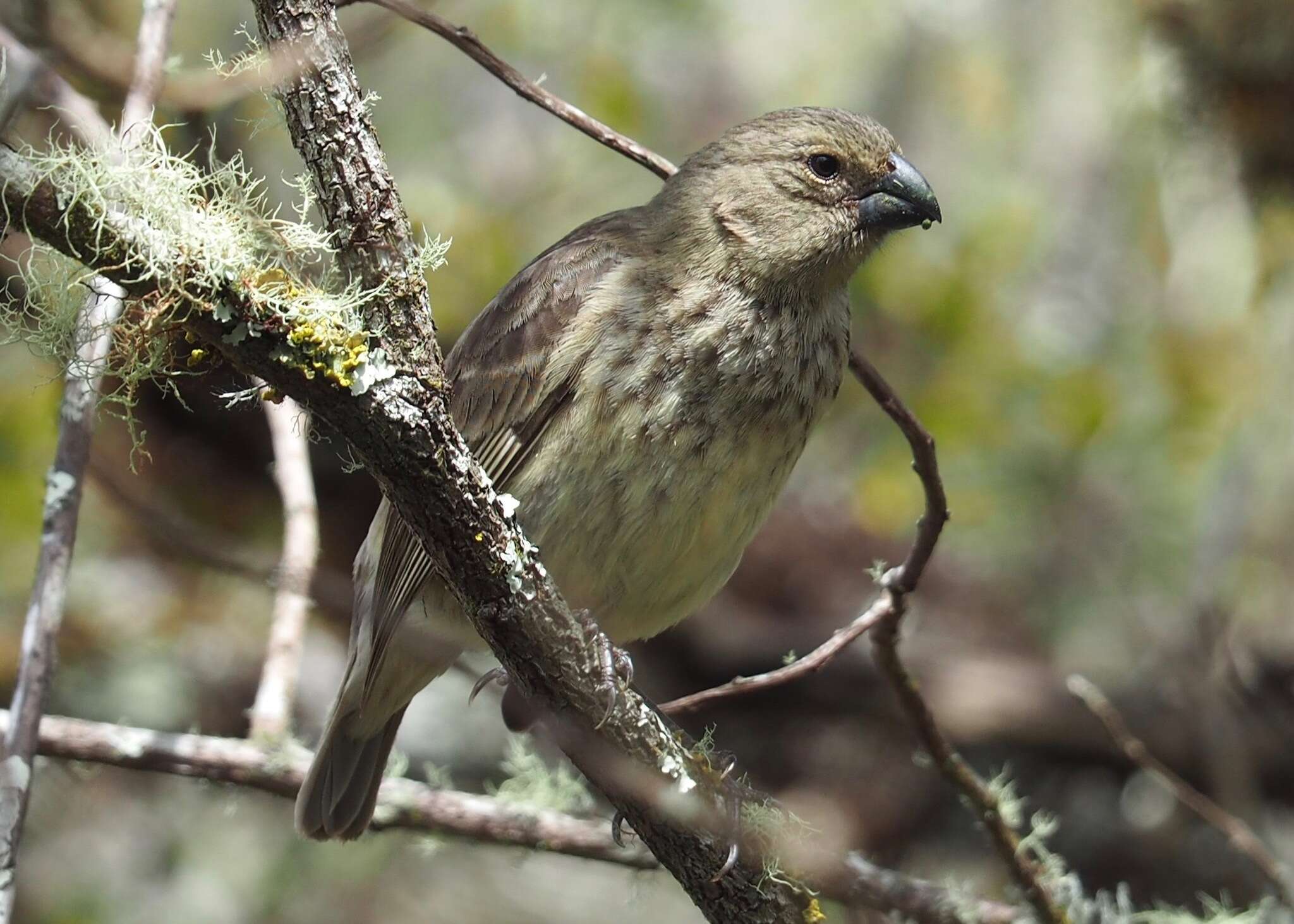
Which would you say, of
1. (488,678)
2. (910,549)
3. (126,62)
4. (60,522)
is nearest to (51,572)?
(60,522)

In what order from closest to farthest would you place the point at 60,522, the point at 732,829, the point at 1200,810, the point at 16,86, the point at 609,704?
the point at 16,86 → the point at 609,704 → the point at 732,829 → the point at 60,522 → the point at 1200,810

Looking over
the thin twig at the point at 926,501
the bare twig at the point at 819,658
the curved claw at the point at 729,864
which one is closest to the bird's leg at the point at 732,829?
the curved claw at the point at 729,864

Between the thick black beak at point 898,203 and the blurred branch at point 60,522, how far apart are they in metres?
1.64

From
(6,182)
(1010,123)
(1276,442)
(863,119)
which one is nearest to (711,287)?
(863,119)

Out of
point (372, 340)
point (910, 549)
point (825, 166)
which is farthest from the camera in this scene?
point (825, 166)

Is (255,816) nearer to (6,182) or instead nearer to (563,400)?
(563,400)

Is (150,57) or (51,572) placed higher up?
A: (150,57)

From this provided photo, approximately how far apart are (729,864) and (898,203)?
1641 millimetres

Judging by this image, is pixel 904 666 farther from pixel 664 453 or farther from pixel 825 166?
pixel 825 166

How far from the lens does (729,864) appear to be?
2.49m

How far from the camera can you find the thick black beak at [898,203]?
3.31 metres

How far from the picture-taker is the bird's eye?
3.42 m

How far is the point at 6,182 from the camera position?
1718 mm

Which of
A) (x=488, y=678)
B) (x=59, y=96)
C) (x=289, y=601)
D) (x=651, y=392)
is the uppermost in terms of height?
(x=59, y=96)
